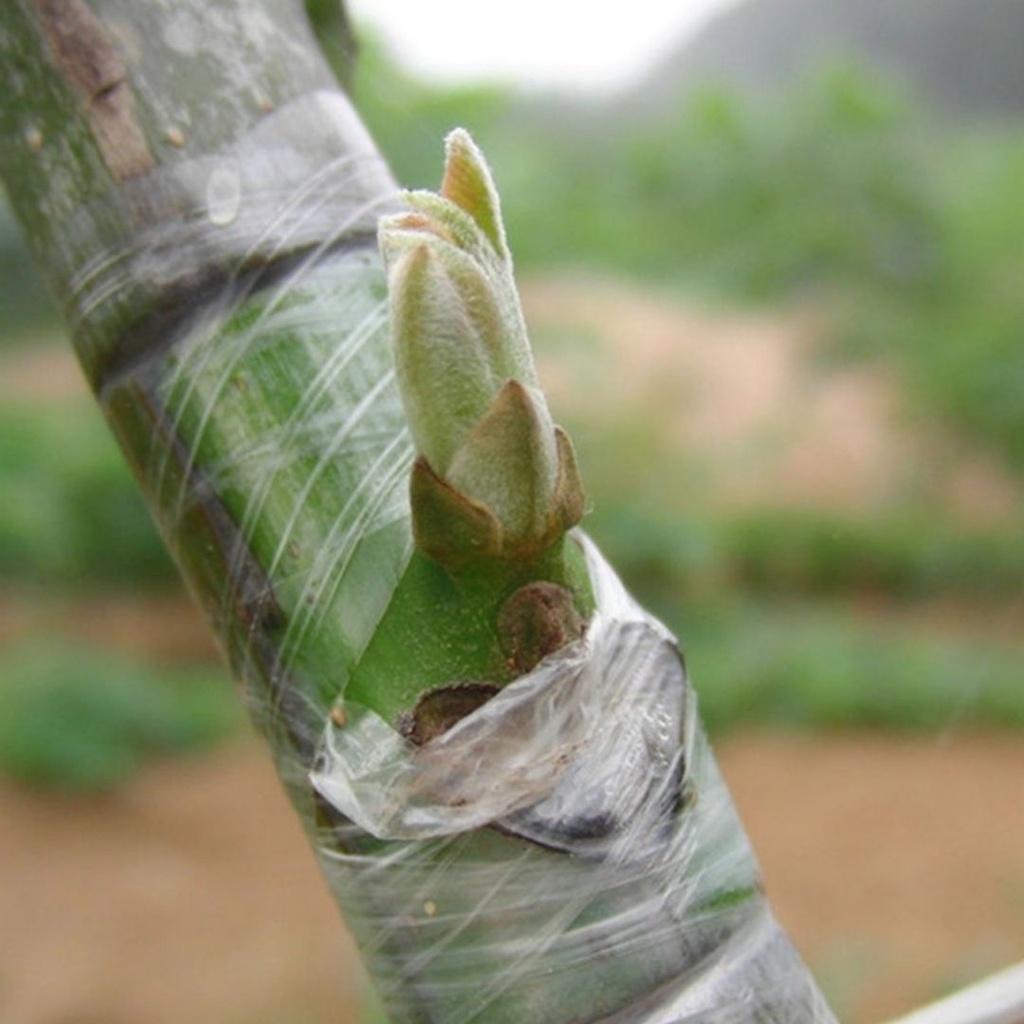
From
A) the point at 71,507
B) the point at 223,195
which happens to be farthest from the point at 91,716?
the point at 223,195

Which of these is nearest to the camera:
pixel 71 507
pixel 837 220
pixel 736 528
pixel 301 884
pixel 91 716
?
pixel 301 884

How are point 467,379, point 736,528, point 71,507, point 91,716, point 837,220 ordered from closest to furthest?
point 467,379 < point 91,716 < point 71,507 < point 736,528 < point 837,220

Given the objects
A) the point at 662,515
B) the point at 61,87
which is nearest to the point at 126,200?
the point at 61,87

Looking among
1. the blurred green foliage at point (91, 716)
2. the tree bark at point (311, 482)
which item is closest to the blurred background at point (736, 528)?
the blurred green foliage at point (91, 716)

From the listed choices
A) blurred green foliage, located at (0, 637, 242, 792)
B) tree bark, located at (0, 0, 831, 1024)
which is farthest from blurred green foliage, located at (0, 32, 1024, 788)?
tree bark, located at (0, 0, 831, 1024)

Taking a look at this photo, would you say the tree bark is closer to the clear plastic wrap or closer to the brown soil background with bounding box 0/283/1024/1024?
the clear plastic wrap

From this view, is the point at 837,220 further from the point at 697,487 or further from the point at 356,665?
the point at 356,665

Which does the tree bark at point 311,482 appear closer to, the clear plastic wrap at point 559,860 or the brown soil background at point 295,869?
the clear plastic wrap at point 559,860

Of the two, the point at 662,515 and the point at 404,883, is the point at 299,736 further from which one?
the point at 662,515
